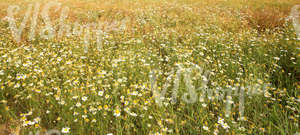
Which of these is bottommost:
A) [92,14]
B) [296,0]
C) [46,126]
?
[46,126]

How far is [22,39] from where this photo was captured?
5.54 meters

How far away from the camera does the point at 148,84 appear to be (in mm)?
2896

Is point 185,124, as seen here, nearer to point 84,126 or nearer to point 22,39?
point 84,126

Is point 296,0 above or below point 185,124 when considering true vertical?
above

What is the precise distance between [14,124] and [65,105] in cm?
63

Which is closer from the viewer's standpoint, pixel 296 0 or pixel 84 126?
pixel 84 126

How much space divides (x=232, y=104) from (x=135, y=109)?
1.39m

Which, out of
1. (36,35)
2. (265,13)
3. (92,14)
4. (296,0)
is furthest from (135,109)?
(296,0)

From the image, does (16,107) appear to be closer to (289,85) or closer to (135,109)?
(135,109)

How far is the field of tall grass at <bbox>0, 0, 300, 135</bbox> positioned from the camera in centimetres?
221

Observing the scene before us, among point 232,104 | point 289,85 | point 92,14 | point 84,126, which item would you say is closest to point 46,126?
point 84,126

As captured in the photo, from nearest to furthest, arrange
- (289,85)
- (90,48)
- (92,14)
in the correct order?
(289,85)
(90,48)
(92,14)

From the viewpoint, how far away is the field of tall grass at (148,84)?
2207 mm

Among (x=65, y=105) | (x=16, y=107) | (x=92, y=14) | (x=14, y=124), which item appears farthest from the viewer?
(x=92, y=14)
